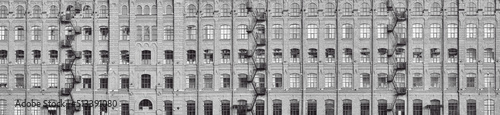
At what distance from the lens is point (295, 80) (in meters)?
59.6

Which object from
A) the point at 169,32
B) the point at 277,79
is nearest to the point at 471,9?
the point at 277,79

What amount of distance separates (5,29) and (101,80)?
1145 cm

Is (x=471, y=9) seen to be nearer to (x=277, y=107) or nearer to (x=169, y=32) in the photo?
(x=277, y=107)

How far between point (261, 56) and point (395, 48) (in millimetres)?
13468

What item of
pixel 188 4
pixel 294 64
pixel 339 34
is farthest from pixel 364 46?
pixel 188 4

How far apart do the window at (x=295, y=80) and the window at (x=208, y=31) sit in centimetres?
911

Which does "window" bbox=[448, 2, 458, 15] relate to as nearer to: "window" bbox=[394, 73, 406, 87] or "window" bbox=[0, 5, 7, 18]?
"window" bbox=[394, 73, 406, 87]

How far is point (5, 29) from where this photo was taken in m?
61.1

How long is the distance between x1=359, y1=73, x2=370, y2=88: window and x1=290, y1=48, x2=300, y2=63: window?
661cm

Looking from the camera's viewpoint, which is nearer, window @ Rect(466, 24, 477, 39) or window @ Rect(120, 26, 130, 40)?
window @ Rect(466, 24, 477, 39)

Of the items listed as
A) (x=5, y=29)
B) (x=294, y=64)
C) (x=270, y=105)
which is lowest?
(x=270, y=105)

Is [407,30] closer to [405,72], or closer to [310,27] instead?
[405,72]

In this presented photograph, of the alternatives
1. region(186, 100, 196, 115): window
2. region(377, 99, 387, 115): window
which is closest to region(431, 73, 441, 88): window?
region(377, 99, 387, 115): window

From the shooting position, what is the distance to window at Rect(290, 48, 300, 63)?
5953 cm
